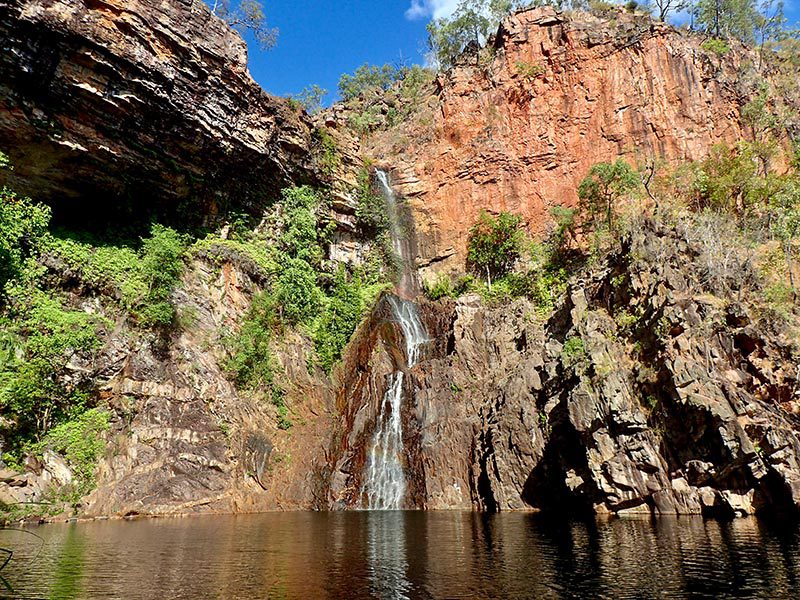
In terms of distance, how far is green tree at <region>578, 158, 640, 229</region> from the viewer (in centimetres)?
3638

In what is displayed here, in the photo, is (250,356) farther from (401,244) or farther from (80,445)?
(401,244)

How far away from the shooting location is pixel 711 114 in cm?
4006

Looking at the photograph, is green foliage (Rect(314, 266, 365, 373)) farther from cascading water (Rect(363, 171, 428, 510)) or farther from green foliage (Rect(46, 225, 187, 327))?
green foliage (Rect(46, 225, 187, 327))

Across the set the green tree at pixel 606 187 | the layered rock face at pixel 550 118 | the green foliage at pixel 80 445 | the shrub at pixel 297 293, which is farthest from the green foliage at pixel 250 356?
the green tree at pixel 606 187

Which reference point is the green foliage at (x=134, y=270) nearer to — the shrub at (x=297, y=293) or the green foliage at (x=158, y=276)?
the green foliage at (x=158, y=276)

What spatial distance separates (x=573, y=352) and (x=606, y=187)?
1809cm

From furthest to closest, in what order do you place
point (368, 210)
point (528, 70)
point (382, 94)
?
point (382, 94) < point (528, 70) < point (368, 210)

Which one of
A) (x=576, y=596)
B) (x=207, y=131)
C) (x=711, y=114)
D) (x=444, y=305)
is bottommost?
(x=576, y=596)

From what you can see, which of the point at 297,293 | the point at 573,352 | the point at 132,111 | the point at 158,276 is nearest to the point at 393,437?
the point at 573,352

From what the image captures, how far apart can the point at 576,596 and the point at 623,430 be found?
13.5 m

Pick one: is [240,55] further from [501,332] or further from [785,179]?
[785,179]

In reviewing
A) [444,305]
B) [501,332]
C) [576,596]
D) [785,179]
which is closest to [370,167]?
[444,305]

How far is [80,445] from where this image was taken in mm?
21703

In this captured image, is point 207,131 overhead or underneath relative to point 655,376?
overhead
